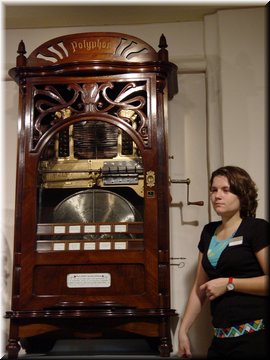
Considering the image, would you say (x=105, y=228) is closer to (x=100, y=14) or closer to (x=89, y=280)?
(x=89, y=280)

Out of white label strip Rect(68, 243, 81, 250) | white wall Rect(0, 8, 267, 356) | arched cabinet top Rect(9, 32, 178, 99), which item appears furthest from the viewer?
white wall Rect(0, 8, 267, 356)

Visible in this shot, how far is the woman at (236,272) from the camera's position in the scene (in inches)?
51.0

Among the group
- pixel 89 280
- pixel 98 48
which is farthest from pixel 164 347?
pixel 98 48

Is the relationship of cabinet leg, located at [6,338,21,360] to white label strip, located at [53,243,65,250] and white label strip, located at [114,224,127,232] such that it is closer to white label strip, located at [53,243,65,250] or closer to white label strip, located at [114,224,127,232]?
white label strip, located at [53,243,65,250]

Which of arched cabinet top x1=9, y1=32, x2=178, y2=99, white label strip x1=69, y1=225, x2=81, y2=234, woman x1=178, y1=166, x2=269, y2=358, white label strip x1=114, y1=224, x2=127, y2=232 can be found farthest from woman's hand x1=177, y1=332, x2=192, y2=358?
arched cabinet top x1=9, y1=32, x2=178, y2=99

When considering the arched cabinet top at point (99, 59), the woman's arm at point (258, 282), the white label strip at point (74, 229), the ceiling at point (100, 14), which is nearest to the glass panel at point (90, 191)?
the white label strip at point (74, 229)

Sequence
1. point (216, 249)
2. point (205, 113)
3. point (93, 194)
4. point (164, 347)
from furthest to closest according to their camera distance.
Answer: point (205, 113) < point (93, 194) < point (164, 347) < point (216, 249)

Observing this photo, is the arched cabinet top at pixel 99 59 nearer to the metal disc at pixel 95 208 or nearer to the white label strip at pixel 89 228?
the metal disc at pixel 95 208

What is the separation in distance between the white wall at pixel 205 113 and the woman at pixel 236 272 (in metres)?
0.48

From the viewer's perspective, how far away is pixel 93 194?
5.77ft

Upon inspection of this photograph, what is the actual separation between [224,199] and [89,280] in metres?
0.57

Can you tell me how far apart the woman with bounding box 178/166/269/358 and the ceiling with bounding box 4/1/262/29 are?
95cm

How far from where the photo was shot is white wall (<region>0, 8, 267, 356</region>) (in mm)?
1936

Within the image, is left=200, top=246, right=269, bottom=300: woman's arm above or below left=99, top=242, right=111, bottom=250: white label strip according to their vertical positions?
below
